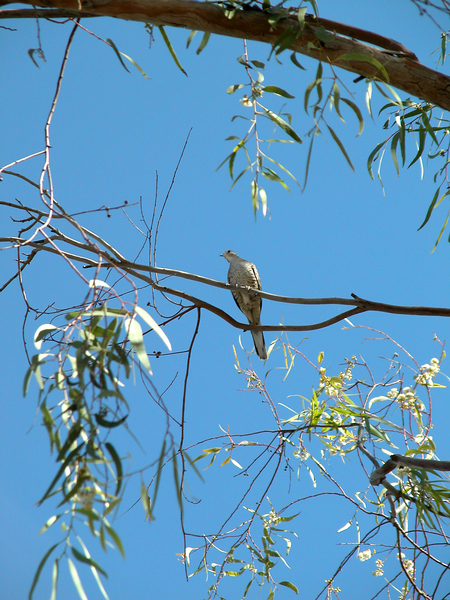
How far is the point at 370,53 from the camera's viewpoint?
148 cm

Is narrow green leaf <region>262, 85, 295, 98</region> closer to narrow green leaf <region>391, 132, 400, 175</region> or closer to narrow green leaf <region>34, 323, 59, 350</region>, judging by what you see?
narrow green leaf <region>391, 132, 400, 175</region>

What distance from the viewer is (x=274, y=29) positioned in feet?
4.73

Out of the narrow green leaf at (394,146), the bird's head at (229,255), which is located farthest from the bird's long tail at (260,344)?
the narrow green leaf at (394,146)

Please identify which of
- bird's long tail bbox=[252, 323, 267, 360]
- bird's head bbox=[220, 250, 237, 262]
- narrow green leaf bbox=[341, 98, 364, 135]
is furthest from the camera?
bird's head bbox=[220, 250, 237, 262]

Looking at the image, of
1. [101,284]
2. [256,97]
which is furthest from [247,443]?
[256,97]

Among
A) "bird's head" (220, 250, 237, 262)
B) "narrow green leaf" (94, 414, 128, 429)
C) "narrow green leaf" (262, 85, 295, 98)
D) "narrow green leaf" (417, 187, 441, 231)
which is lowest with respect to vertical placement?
"narrow green leaf" (94, 414, 128, 429)

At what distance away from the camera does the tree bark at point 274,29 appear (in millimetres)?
1411

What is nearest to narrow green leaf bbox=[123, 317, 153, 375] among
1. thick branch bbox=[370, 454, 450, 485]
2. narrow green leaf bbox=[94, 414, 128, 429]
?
narrow green leaf bbox=[94, 414, 128, 429]

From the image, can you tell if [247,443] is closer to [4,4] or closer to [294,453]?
[294,453]

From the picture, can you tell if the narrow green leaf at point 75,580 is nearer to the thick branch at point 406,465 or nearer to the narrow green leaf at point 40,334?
the narrow green leaf at point 40,334

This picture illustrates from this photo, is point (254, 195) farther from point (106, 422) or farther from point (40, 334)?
point (106, 422)

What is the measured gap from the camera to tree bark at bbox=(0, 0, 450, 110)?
141 centimetres

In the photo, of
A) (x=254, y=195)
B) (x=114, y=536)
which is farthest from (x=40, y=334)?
(x=254, y=195)

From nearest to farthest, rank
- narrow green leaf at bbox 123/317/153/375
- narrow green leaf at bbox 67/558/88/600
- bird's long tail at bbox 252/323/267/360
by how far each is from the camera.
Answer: narrow green leaf at bbox 67/558/88/600 < narrow green leaf at bbox 123/317/153/375 < bird's long tail at bbox 252/323/267/360
